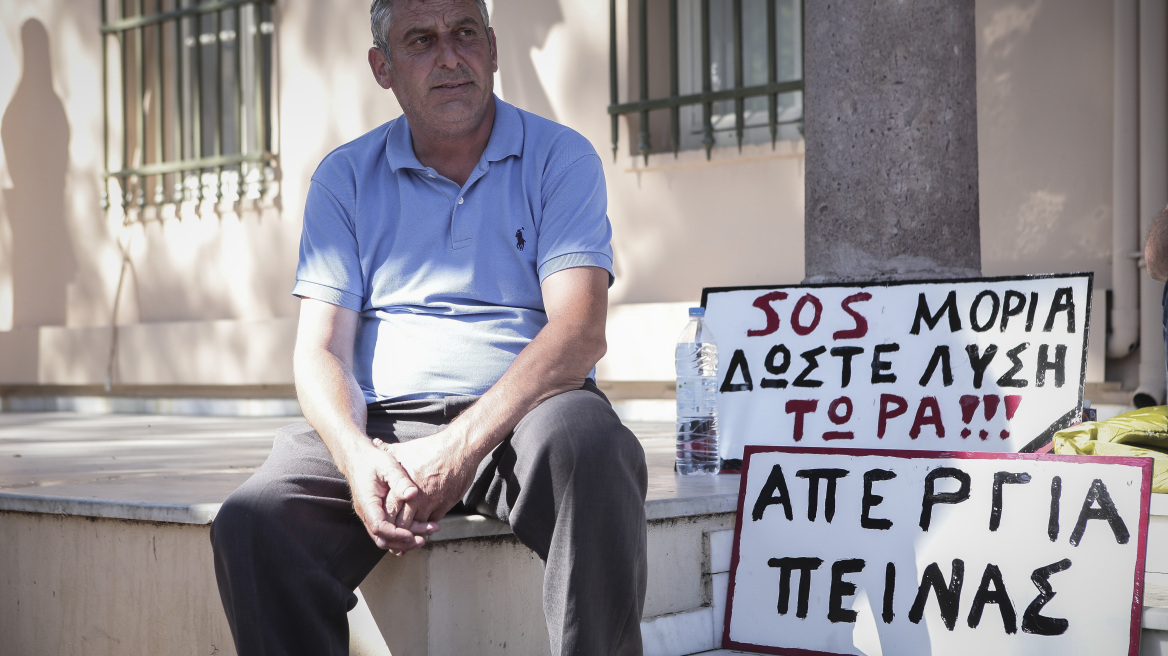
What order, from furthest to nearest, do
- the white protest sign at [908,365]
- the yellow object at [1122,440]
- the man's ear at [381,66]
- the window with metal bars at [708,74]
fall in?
the window with metal bars at [708,74]
the white protest sign at [908,365]
the yellow object at [1122,440]
the man's ear at [381,66]

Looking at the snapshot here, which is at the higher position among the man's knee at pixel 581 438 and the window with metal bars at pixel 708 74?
the window with metal bars at pixel 708 74

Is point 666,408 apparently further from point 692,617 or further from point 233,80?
point 233,80

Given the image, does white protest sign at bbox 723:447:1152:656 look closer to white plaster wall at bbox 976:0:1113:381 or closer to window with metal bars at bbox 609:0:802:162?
white plaster wall at bbox 976:0:1113:381

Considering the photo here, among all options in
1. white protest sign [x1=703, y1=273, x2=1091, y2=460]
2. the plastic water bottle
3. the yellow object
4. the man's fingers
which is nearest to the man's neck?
the man's fingers

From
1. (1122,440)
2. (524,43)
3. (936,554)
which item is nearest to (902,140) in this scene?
(1122,440)

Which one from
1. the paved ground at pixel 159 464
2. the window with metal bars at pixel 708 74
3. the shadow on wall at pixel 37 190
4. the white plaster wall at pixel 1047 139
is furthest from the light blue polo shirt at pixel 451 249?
the shadow on wall at pixel 37 190

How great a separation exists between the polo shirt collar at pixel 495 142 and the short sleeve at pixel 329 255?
0.15 m

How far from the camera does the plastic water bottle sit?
10.5 ft

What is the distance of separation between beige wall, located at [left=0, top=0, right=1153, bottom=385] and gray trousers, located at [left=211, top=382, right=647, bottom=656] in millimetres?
3356

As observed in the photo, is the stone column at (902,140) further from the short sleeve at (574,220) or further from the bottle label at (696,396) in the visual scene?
the short sleeve at (574,220)

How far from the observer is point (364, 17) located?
6965 mm

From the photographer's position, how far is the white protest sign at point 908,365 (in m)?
2.96

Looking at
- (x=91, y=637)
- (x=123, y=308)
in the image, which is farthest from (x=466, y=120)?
(x=123, y=308)

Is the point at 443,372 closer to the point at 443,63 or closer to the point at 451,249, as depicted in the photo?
the point at 451,249
